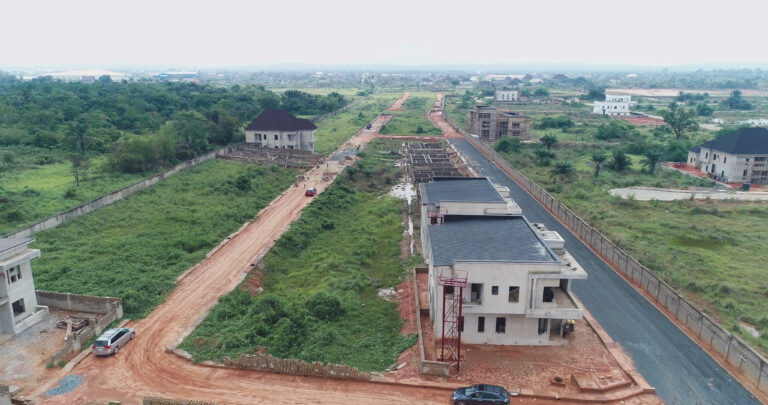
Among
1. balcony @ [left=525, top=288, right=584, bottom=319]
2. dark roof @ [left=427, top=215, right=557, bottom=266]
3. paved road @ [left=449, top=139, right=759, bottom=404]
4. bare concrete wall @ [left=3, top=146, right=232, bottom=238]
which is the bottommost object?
paved road @ [left=449, top=139, right=759, bottom=404]

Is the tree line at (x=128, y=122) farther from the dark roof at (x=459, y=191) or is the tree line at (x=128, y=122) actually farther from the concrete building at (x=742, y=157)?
the concrete building at (x=742, y=157)

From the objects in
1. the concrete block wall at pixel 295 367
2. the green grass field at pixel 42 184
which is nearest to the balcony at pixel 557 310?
the concrete block wall at pixel 295 367

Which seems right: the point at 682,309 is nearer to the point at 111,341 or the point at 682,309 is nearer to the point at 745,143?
the point at 111,341

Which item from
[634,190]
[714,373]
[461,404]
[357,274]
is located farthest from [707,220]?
[461,404]

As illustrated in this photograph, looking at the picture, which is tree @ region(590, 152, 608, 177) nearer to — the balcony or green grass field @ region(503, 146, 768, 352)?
green grass field @ region(503, 146, 768, 352)

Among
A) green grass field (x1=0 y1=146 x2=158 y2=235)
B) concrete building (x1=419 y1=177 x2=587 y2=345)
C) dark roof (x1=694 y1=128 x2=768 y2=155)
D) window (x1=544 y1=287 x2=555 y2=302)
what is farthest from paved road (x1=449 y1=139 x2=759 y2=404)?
green grass field (x1=0 y1=146 x2=158 y2=235)


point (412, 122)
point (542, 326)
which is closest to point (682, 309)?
point (542, 326)
